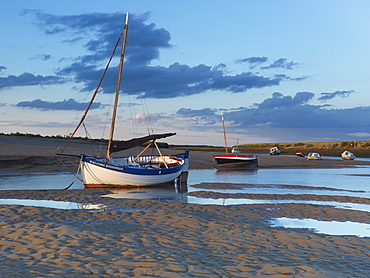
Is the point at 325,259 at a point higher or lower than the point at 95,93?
lower

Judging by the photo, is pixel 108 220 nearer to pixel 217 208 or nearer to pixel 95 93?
pixel 217 208

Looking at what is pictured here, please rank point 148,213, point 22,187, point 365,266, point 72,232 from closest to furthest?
point 365,266 → point 72,232 → point 148,213 → point 22,187

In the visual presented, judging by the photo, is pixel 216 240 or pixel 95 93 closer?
pixel 216 240

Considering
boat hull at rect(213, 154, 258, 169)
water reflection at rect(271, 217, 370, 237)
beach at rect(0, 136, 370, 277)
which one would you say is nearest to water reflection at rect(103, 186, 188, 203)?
beach at rect(0, 136, 370, 277)

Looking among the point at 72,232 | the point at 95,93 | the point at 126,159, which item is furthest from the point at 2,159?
the point at 72,232

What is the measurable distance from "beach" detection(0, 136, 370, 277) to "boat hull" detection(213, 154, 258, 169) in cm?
3475

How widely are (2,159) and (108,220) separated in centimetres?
3191

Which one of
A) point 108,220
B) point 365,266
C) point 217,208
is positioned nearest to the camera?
point 365,266

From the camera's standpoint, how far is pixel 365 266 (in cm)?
899

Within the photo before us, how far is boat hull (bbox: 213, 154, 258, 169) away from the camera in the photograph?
52.0 metres

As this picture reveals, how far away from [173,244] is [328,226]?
6542 mm

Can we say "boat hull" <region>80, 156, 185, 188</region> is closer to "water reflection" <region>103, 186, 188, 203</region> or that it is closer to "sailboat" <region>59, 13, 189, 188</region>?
"sailboat" <region>59, 13, 189, 188</region>

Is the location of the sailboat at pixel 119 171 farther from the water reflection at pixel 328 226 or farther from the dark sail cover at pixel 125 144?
the water reflection at pixel 328 226

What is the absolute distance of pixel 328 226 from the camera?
14.2 m
